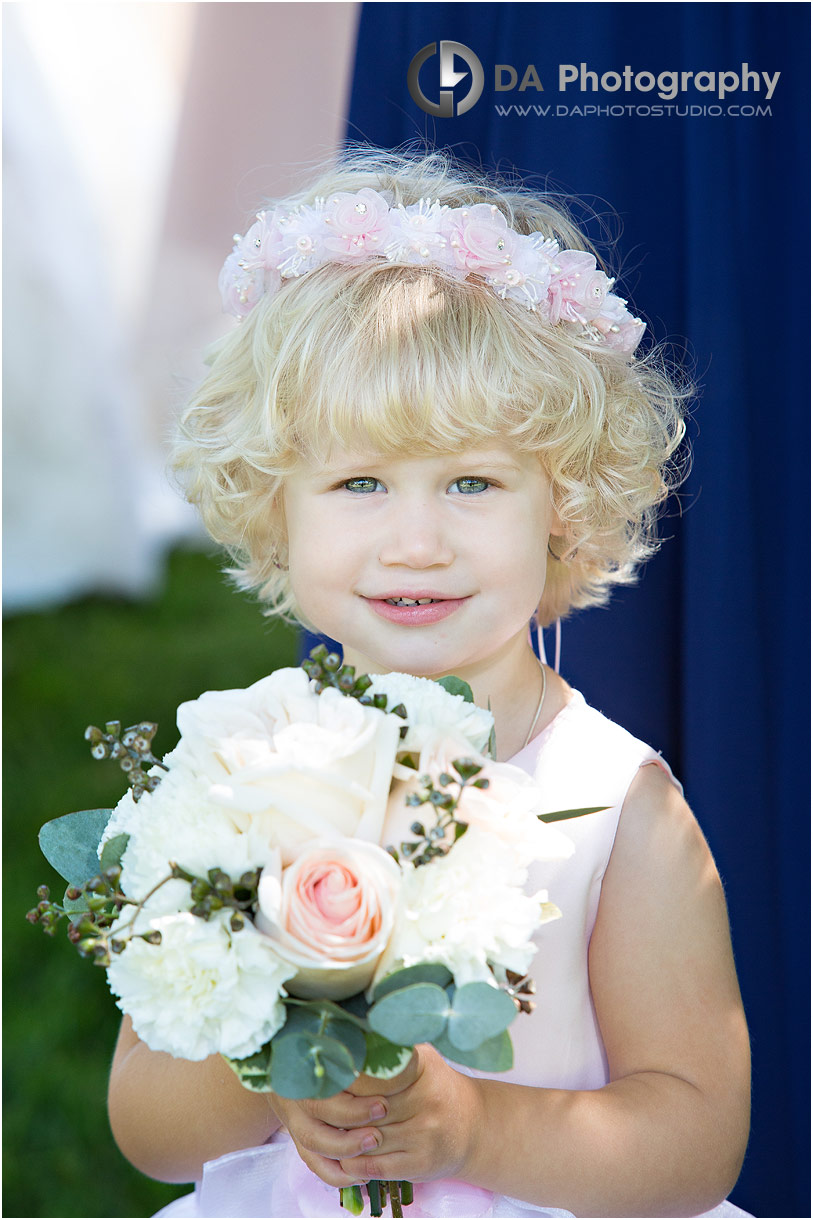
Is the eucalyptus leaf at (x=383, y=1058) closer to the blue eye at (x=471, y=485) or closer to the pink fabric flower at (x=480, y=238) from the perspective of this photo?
the blue eye at (x=471, y=485)

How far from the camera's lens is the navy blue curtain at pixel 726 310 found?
1993mm

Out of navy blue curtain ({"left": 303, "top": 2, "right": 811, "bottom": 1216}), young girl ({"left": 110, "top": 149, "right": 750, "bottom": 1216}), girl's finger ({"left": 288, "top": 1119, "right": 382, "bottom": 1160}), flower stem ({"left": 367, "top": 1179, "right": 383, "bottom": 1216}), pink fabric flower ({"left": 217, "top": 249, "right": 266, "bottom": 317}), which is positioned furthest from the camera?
navy blue curtain ({"left": 303, "top": 2, "right": 811, "bottom": 1216})

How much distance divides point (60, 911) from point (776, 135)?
5.66 feet

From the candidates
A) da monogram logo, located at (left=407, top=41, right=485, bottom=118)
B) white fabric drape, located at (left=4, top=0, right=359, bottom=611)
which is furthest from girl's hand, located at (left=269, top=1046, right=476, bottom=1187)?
white fabric drape, located at (left=4, top=0, right=359, bottom=611)

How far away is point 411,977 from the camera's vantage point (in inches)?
41.1

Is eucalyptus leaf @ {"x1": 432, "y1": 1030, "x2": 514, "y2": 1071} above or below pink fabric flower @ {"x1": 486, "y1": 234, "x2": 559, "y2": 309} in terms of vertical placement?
below

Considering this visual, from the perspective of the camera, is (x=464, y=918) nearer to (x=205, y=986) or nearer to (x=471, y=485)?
(x=205, y=986)

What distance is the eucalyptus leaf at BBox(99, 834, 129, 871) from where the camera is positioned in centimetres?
119

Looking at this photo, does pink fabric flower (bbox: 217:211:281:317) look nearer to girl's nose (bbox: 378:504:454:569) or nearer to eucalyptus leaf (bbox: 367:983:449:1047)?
girl's nose (bbox: 378:504:454:569)

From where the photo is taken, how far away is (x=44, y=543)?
5488 mm

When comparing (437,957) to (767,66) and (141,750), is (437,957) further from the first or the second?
(767,66)

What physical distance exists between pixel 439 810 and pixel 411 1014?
19 cm

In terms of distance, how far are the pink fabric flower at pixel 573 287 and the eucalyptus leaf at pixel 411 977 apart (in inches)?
39.3

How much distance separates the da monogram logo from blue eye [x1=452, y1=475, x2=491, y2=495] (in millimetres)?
881
